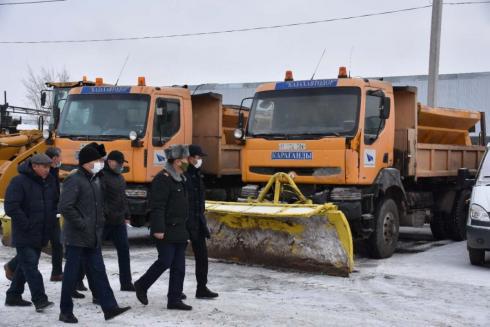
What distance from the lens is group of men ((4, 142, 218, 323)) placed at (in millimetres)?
6578

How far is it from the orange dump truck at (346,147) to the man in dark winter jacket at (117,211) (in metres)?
3.16

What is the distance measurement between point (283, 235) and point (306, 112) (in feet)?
6.65

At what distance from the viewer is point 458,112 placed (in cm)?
1427

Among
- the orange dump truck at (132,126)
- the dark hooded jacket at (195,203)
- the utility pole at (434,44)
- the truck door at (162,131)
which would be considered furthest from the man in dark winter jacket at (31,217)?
the utility pole at (434,44)

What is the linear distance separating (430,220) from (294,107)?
4370mm

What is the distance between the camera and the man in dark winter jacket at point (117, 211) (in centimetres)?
798

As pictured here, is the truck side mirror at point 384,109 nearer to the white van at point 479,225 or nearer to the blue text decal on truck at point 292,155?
the blue text decal on truck at point 292,155

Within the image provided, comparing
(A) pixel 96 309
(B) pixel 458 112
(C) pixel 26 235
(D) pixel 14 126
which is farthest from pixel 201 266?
(D) pixel 14 126

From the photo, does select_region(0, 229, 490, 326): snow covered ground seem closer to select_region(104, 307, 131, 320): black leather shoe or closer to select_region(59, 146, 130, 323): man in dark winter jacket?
select_region(104, 307, 131, 320): black leather shoe

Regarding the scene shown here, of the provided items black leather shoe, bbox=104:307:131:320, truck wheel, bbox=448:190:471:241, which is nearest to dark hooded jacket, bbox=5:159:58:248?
black leather shoe, bbox=104:307:131:320

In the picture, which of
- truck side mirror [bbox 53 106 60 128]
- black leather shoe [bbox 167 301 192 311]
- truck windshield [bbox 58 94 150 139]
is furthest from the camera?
truck side mirror [bbox 53 106 60 128]

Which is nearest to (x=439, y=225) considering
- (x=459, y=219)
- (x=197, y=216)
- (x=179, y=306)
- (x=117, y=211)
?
(x=459, y=219)

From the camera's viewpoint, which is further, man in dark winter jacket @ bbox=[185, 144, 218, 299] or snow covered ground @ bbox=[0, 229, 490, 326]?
man in dark winter jacket @ bbox=[185, 144, 218, 299]

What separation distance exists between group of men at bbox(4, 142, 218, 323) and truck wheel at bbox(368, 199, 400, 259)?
3.84 metres
